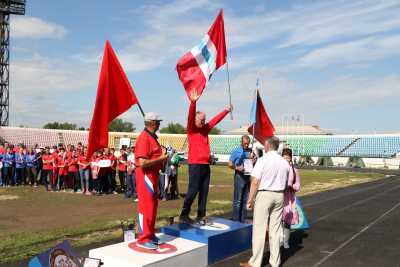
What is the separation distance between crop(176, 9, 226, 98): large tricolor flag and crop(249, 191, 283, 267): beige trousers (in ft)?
7.64

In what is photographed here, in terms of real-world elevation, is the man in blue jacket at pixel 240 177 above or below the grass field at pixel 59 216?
above

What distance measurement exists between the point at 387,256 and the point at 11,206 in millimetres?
10302

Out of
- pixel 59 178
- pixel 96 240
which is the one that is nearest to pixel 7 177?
pixel 59 178

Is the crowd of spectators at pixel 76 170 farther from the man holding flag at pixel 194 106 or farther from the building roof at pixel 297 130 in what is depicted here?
the building roof at pixel 297 130

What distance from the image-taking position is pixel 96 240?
834 cm

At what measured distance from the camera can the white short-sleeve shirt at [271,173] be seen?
6.39 meters

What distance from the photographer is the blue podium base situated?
6895mm

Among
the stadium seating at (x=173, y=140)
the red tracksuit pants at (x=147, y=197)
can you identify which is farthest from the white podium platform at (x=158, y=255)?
the stadium seating at (x=173, y=140)

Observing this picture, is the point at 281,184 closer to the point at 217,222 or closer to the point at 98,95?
the point at 217,222

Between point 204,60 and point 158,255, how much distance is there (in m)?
3.92

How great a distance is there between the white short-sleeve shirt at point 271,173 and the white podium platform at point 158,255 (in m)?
1.38

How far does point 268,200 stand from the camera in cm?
639

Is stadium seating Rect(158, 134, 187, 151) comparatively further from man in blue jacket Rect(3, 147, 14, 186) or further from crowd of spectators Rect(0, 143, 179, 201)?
man in blue jacket Rect(3, 147, 14, 186)

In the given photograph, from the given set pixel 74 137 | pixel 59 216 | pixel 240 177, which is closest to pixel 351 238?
pixel 240 177
